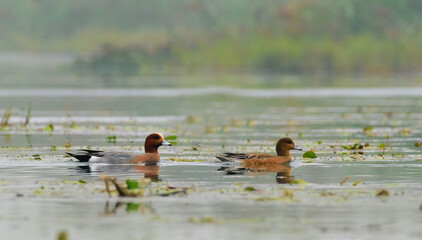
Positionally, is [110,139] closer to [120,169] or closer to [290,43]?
[120,169]

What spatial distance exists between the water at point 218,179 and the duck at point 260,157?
23 centimetres

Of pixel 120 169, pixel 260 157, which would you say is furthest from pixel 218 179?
pixel 120 169

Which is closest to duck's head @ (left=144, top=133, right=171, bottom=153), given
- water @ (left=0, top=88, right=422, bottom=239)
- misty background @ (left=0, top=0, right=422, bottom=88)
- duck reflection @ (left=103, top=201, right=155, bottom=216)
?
water @ (left=0, top=88, right=422, bottom=239)

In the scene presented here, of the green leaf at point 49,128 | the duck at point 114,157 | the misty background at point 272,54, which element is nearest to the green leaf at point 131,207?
the duck at point 114,157

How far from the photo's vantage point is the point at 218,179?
18906 millimetres

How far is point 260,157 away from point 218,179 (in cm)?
210

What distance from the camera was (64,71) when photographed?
96.4m

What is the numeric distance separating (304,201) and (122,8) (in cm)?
15522

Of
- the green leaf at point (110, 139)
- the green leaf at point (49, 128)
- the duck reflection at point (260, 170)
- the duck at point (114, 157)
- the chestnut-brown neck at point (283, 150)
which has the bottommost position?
the duck reflection at point (260, 170)

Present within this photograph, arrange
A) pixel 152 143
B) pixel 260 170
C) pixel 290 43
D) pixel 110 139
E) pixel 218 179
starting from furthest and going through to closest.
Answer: pixel 290 43 → pixel 110 139 → pixel 152 143 → pixel 260 170 → pixel 218 179

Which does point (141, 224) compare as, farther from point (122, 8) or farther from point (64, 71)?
point (122, 8)

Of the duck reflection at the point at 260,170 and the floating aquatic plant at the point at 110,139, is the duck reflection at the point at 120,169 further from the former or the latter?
the floating aquatic plant at the point at 110,139

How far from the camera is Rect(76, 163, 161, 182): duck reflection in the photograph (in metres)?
19.9

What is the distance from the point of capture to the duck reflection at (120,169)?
1989 cm
